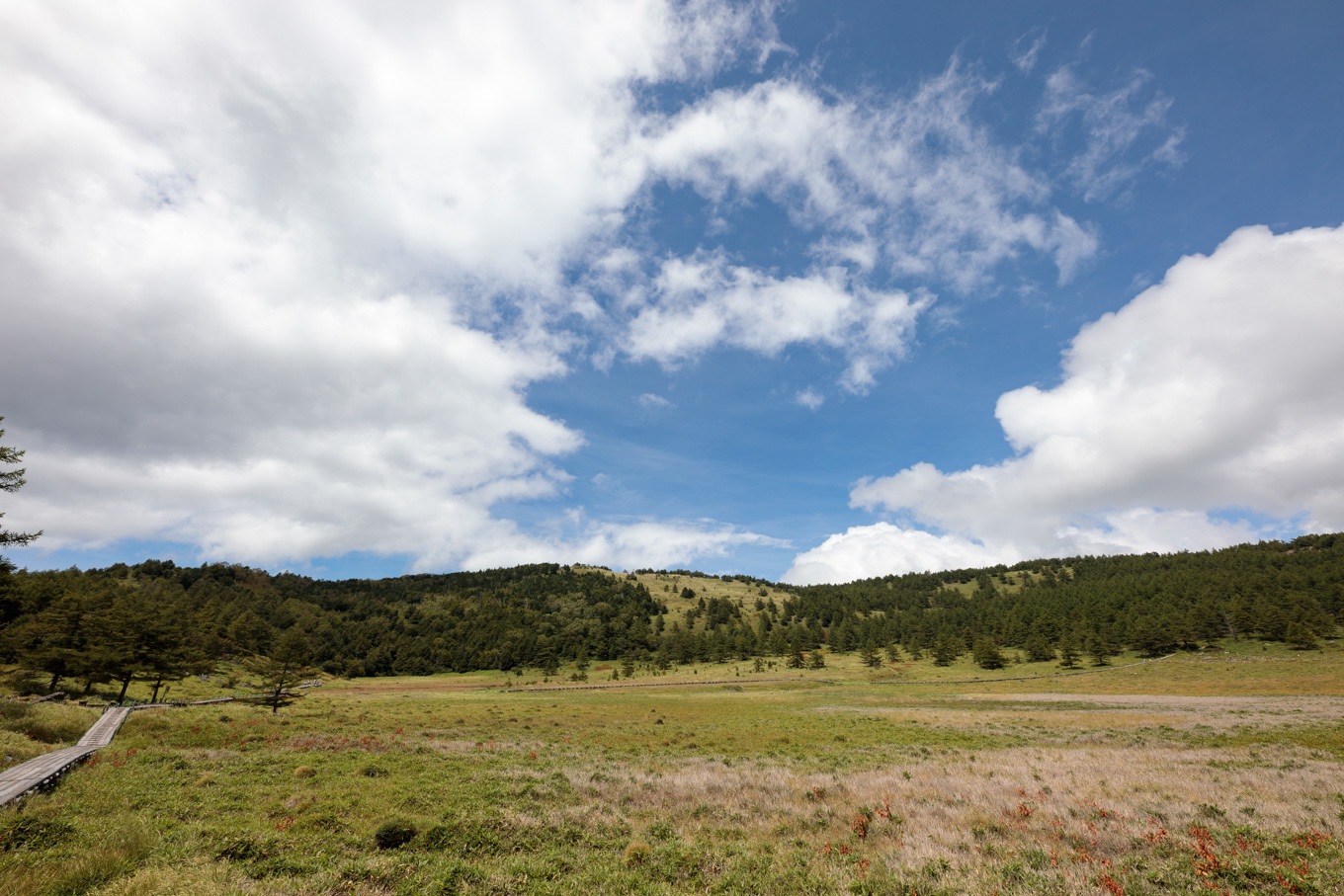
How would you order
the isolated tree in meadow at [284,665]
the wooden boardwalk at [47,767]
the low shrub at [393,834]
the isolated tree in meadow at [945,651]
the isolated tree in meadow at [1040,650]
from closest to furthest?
the low shrub at [393,834] → the wooden boardwalk at [47,767] → the isolated tree in meadow at [284,665] → the isolated tree in meadow at [1040,650] → the isolated tree in meadow at [945,651]

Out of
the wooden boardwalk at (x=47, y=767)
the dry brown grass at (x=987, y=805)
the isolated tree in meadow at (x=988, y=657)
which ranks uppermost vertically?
the wooden boardwalk at (x=47, y=767)

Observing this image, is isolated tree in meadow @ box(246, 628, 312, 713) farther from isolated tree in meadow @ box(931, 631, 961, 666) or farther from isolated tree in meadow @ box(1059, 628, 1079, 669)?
isolated tree in meadow @ box(1059, 628, 1079, 669)

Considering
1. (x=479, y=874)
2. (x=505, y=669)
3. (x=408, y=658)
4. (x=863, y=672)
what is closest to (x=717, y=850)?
(x=479, y=874)

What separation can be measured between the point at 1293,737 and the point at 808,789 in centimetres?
3486

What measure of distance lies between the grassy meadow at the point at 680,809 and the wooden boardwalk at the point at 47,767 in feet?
2.69

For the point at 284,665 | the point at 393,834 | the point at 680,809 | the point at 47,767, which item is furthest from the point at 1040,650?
the point at 47,767

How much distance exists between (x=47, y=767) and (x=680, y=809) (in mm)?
25079

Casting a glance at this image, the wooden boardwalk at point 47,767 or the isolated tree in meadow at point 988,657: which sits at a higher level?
the wooden boardwalk at point 47,767

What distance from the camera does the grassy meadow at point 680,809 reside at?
12.0 metres

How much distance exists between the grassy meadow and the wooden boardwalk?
2.69 ft

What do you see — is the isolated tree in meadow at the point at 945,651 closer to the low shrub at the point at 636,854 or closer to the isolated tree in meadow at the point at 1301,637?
the isolated tree in meadow at the point at 1301,637

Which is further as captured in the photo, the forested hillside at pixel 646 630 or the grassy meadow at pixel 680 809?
the forested hillside at pixel 646 630

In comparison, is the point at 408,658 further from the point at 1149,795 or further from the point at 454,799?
the point at 1149,795

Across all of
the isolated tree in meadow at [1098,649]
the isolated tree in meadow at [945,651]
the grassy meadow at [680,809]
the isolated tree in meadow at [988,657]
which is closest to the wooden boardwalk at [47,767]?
the grassy meadow at [680,809]
